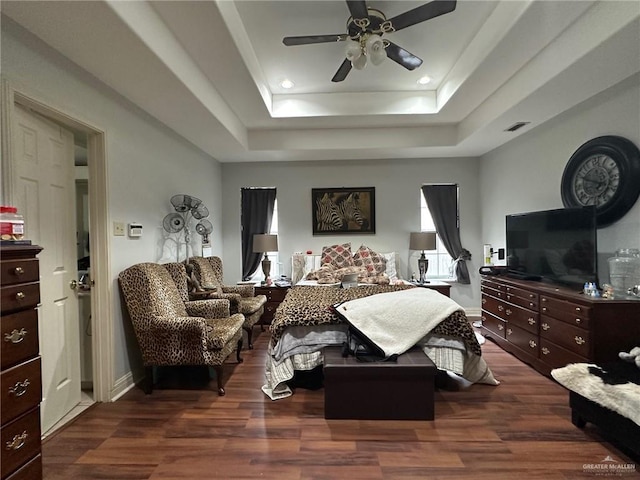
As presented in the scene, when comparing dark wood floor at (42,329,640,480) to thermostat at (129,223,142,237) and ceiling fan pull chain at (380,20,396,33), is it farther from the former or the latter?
ceiling fan pull chain at (380,20,396,33)

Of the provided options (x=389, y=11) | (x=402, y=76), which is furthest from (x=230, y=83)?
(x=402, y=76)

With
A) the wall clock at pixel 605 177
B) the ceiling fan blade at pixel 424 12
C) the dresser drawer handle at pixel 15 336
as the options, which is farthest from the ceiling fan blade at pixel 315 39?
the wall clock at pixel 605 177

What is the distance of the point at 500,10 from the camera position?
2266 millimetres

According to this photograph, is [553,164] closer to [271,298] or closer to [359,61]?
[359,61]

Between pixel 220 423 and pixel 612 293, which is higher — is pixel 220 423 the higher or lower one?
the lower one

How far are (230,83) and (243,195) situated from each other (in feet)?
8.01

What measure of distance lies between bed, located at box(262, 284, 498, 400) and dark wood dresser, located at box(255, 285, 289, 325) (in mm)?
1830

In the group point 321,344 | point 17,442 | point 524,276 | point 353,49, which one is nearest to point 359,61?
point 353,49

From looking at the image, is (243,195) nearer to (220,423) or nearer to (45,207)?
(45,207)

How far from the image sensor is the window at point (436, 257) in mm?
5074

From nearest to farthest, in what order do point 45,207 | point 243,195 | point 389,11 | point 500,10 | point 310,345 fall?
point 45,207, point 500,10, point 389,11, point 310,345, point 243,195

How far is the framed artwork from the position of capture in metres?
5.04

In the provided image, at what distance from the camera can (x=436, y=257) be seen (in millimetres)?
5117

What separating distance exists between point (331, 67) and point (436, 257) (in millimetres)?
3432
